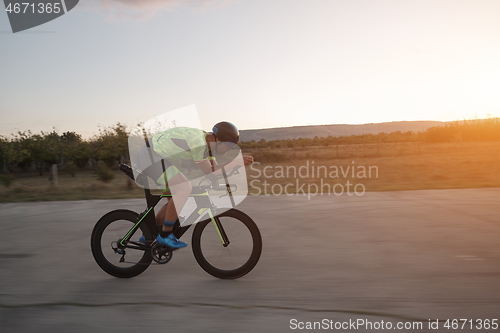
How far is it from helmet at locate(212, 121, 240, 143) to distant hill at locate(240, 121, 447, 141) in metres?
118

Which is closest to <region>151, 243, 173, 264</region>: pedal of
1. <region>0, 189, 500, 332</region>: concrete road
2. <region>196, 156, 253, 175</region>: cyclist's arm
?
<region>0, 189, 500, 332</region>: concrete road

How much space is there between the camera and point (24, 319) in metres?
3.26

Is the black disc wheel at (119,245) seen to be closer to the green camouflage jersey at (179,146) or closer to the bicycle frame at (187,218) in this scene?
the bicycle frame at (187,218)

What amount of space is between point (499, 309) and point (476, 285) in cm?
52

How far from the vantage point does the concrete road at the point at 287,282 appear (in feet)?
10.5

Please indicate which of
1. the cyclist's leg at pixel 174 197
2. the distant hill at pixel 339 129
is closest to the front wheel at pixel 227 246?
the cyclist's leg at pixel 174 197

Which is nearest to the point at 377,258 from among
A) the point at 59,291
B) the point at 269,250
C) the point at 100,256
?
the point at 269,250

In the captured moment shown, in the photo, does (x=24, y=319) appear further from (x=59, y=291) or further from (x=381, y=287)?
(x=381, y=287)

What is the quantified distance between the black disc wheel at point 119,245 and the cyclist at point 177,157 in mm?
334

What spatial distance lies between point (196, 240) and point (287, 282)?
1.06 metres

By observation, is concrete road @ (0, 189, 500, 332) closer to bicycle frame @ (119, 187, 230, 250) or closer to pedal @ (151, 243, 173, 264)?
pedal @ (151, 243, 173, 264)

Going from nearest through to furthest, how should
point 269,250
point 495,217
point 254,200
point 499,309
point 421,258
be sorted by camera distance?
point 499,309 < point 421,258 < point 269,250 < point 495,217 < point 254,200

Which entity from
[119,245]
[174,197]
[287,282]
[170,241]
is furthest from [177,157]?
[287,282]

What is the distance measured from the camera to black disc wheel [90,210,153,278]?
423 centimetres
